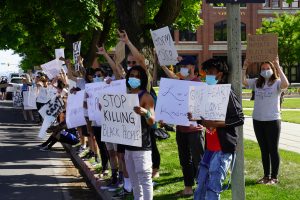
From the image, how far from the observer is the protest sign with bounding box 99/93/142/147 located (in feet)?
19.0

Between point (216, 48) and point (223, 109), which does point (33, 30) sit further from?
point (216, 48)

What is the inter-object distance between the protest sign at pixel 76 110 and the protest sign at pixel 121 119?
2917 mm

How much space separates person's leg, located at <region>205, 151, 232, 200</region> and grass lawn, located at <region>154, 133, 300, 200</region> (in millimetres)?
1765

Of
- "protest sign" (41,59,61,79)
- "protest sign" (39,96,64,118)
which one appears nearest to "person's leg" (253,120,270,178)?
"protest sign" (39,96,64,118)

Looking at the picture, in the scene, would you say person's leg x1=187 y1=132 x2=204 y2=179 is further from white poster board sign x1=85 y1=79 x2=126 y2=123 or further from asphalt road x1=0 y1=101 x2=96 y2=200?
asphalt road x1=0 y1=101 x2=96 y2=200

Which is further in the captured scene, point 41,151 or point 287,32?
point 287,32

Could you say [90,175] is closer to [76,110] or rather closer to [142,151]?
[76,110]

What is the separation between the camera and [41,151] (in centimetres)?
1295

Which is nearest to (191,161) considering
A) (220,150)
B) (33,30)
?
(220,150)

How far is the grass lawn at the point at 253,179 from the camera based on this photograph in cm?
690

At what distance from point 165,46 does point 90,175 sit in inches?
106

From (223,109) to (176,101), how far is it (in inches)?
70.2

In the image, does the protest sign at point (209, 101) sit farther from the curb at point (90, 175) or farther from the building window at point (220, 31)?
the building window at point (220, 31)

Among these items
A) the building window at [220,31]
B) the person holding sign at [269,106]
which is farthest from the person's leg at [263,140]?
the building window at [220,31]
